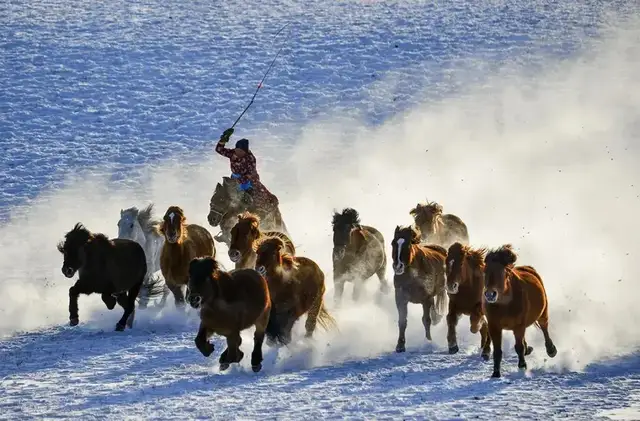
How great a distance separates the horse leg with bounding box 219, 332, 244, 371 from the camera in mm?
12947

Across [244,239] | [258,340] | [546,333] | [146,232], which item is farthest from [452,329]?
[146,232]

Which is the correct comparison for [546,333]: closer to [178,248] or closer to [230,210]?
[178,248]

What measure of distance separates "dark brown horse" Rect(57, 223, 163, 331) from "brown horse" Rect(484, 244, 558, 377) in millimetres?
5157

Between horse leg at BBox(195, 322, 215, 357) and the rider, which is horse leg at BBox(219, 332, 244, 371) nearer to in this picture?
horse leg at BBox(195, 322, 215, 357)

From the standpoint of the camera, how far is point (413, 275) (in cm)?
1491

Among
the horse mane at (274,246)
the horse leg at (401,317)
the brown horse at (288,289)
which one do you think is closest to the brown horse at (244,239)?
the brown horse at (288,289)

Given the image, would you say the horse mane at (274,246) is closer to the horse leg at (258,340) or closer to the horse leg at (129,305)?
the horse leg at (258,340)

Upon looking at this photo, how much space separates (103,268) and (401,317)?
13.1 ft

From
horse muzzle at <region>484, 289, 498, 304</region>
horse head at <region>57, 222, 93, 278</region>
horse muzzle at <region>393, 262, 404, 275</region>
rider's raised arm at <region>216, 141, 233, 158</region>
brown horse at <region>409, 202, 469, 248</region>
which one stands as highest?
rider's raised arm at <region>216, 141, 233, 158</region>

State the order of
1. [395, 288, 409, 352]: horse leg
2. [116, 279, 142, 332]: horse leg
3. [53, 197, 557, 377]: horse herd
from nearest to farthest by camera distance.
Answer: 1. [53, 197, 557, 377]: horse herd
2. [395, 288, 409, 352]: horse leg
3. [116, 279, 142, 332]: horse leg

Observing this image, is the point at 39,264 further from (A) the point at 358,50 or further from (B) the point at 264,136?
(A) the point at 358,50

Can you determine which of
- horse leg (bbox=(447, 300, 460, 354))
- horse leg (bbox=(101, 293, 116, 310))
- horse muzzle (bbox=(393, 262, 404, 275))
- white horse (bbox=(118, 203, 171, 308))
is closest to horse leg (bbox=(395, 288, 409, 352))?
horse muzzle (bbox=(393, 262, 404, 275))

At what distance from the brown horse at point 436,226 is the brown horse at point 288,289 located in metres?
3.49

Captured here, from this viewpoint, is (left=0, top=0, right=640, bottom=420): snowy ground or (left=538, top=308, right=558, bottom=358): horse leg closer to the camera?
(left=0, top=0, right=640, bottom=420): snowy ground
